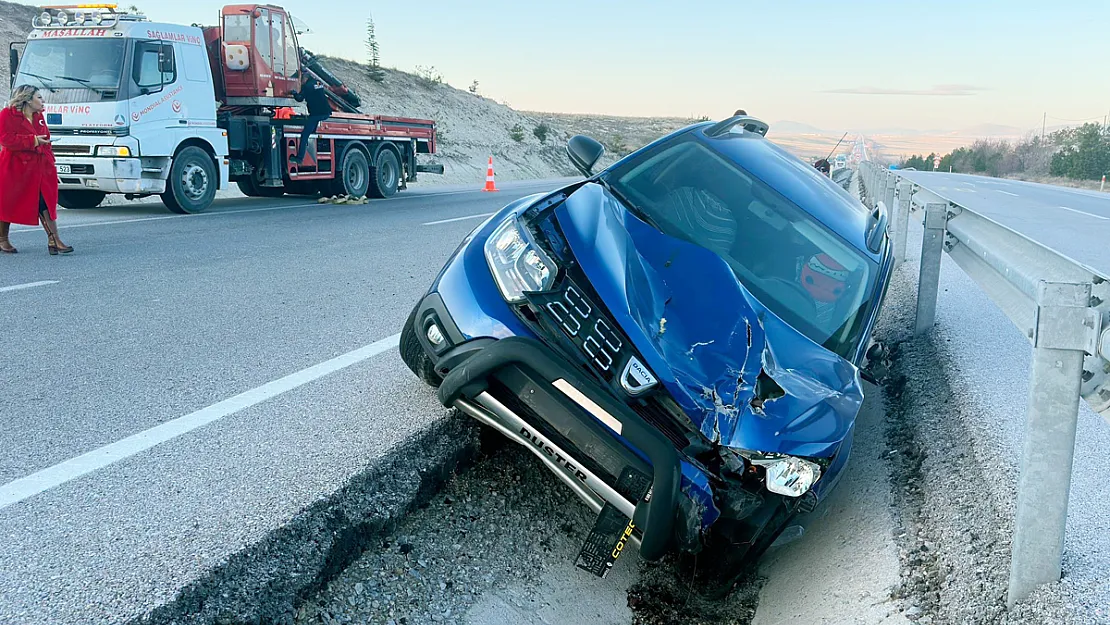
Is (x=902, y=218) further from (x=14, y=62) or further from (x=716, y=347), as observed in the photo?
(x=14, y=62)

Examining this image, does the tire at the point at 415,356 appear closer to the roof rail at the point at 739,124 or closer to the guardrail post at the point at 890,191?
the roof rail at the point at 739,124

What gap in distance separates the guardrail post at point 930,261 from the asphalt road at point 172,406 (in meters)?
3.05

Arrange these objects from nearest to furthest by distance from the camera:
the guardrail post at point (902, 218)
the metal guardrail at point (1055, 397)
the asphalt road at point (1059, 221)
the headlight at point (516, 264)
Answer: the metal guardrail at point (1055, 397), the headlight at point (516, 264), the guardrail post at point (902, 218), the asphalt road at point (1059, 221)

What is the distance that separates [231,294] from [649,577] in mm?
4152

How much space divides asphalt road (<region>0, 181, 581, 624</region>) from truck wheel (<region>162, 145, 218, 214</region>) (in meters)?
4.29

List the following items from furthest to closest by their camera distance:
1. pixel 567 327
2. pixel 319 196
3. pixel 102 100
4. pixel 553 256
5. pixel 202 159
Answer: pixel 319 196 → pixel 202 159 → pixel 102 100 → pixel 553 256 → pixel 567 327

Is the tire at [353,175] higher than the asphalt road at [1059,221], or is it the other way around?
the tire at [353,175]

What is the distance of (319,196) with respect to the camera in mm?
16406

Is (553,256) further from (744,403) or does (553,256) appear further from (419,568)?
(419,568)

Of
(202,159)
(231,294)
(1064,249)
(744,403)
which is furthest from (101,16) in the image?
(1064,249)

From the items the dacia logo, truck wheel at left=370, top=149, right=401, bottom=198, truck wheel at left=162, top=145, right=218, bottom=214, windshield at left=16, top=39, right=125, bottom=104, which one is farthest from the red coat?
truck wheel at left=370, top=149, right=401, bottom=198

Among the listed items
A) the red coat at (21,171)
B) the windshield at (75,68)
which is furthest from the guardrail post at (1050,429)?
the windshield at (75,68)

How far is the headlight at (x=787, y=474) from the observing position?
8.68ft

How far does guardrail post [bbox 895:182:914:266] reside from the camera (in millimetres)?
7148
